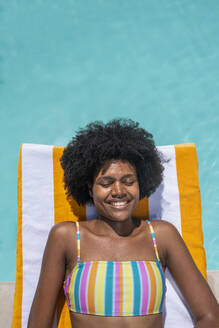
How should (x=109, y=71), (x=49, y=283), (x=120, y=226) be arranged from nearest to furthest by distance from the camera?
(x=49, y=283) → (x=120, y=226) → (x=109, y=71)

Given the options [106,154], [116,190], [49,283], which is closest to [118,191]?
[116,190]

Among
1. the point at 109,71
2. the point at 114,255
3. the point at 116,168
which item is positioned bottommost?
the point at 114,255

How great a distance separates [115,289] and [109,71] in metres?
3.71

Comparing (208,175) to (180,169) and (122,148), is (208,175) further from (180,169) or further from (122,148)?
(122,148)

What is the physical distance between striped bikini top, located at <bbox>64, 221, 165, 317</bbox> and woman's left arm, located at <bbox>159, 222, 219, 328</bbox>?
0.61ft

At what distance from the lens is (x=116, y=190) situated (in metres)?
1.93

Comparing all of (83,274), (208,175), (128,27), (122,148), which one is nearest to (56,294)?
(83,274)

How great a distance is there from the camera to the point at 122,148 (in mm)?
2033

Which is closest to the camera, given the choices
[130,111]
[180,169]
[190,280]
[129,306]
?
[129,306]

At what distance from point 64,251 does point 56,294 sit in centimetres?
30

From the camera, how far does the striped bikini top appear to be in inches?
77.3

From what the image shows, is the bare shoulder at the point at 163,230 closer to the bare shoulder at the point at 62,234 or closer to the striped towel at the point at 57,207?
the striped towel at the point at 57,207

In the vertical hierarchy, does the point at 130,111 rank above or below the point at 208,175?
above

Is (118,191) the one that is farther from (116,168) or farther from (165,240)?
(165,240)
